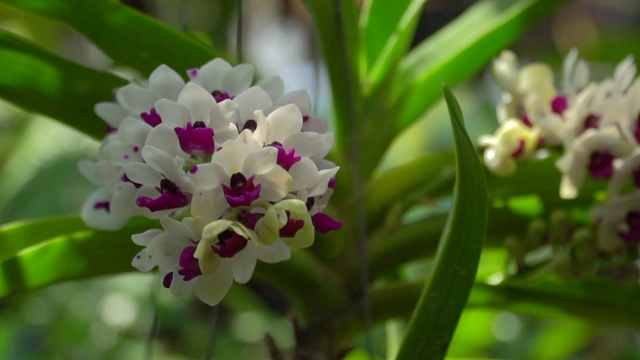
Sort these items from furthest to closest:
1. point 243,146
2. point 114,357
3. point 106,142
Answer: point 114,357
point 106,142
point 243,146

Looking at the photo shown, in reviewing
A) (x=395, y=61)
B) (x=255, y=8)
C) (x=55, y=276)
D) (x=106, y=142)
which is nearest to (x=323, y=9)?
(x=395, y=61)

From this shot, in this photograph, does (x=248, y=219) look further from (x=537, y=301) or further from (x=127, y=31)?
(x=537, y=301)

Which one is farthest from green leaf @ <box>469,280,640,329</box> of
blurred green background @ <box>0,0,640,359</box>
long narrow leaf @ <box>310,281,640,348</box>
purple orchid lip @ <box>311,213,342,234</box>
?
blurred green background @ <box>0,0,640,359</box>

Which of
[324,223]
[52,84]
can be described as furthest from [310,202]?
[52,84]

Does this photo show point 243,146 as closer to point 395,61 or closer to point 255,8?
point 395,61

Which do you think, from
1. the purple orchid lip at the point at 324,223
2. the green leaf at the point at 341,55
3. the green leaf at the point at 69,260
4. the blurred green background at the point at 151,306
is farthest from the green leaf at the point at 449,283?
the blurred green background at the point at 151,306

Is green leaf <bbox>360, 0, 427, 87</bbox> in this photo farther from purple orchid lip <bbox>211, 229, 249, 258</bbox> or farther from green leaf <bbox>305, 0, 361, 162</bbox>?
purple orchid lip <bbox>211, 229, 249, 258</bbox>

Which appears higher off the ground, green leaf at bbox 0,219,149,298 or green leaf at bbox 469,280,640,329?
green leaf at bbox 0,219,149,298
